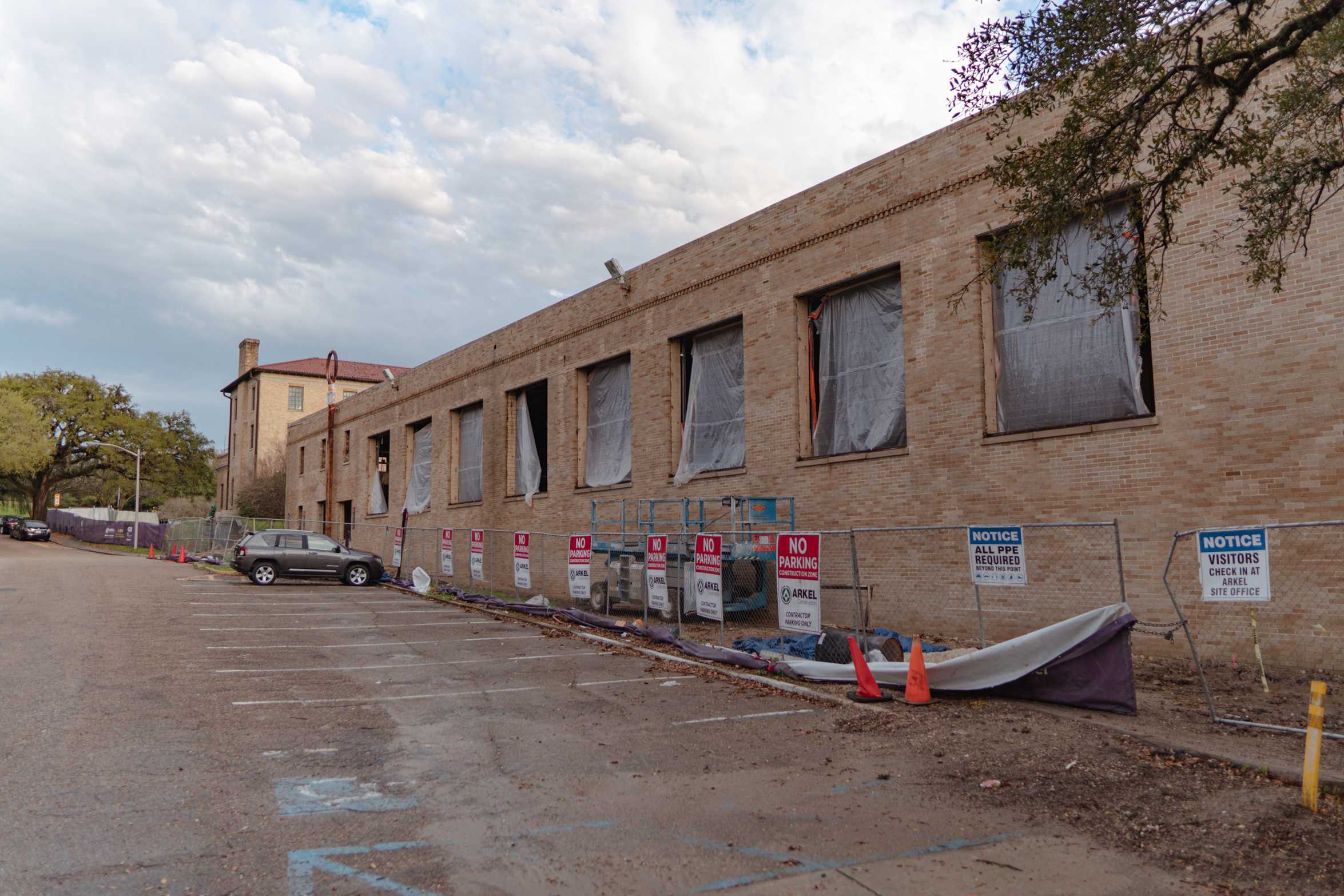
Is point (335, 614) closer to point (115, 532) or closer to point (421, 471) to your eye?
point (421, 471)

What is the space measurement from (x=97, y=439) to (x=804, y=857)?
72.8m

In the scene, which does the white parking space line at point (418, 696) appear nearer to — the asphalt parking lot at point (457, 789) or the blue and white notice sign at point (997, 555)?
the asphalt parking lot at point (457, 789)

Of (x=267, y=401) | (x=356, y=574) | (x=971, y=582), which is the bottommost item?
(x=356, y=574)

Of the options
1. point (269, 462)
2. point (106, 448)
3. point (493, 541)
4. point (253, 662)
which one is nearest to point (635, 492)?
point (493, 541)

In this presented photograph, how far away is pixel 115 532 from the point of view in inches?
2172

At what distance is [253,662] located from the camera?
11.7 meters

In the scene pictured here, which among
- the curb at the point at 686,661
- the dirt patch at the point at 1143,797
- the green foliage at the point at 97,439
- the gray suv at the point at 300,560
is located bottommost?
the dirt patch at the point at 1143,797

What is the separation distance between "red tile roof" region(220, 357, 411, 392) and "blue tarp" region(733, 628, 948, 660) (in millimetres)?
58901

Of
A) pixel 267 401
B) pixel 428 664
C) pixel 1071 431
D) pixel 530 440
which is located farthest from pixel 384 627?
pixel 267 401

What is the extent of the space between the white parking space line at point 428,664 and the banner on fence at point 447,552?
9.36 meters

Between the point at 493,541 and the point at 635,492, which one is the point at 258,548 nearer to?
the point at 493,541

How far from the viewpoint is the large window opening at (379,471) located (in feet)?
118

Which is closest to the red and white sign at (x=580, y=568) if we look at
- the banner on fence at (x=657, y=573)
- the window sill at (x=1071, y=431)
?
the banner on fence at (x=657, y=573)

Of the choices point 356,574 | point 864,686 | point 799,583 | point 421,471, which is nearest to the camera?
point 864,686
